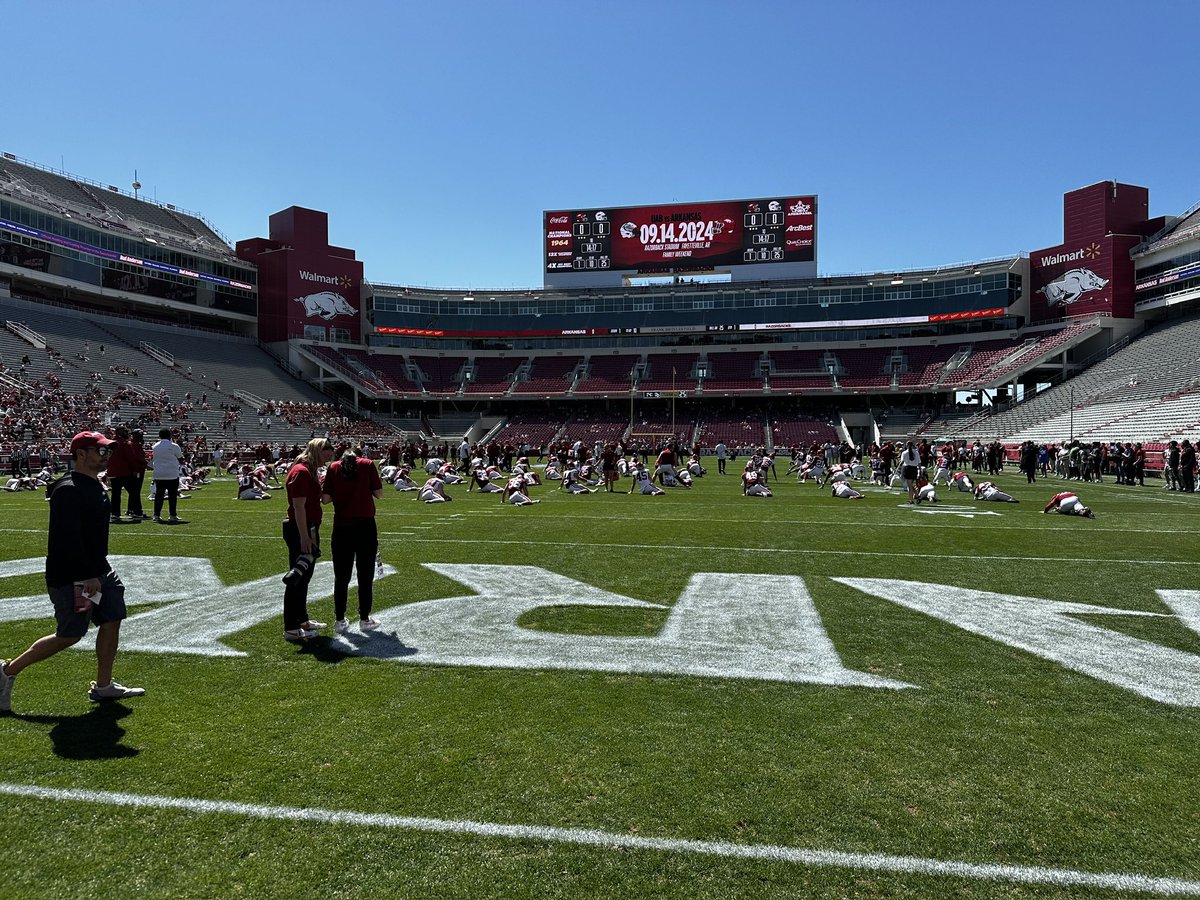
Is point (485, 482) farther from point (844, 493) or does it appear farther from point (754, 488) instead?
point (844, 493)

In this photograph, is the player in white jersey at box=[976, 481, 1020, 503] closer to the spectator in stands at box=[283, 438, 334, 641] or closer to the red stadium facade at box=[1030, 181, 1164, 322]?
the spectator in stands at box=[283, 438, 334, 641]

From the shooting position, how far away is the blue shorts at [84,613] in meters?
4.05

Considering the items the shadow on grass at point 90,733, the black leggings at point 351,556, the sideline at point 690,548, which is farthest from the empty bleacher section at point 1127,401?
the shadow on grass at point 90,733

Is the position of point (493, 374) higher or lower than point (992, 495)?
higher

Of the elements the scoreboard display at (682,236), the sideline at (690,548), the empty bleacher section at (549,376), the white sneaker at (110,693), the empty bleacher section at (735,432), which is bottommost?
the white sneaker at (110,693)

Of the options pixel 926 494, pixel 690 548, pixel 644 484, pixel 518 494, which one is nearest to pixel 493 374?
pixel 644 484

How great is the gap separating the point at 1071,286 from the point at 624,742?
203 ft

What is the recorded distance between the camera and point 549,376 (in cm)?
6506

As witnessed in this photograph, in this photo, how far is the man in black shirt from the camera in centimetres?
399

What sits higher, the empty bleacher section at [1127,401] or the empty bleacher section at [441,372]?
the empty bleacher section at [441,372]

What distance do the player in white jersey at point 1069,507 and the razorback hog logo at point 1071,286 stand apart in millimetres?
47317

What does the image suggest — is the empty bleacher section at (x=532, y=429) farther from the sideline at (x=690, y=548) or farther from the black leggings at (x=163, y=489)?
the sideline at (x=690, y=548)

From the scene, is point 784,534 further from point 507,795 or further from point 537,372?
point 537,372

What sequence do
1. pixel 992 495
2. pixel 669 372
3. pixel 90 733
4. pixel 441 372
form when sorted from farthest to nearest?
pixel 441 372 < pixel 669 372 < pixel 992 495 < pixel 90 733
